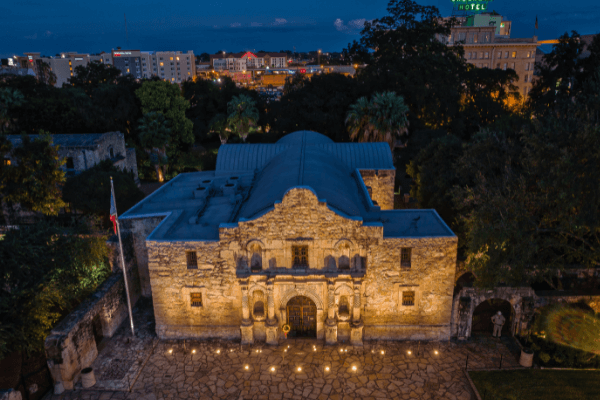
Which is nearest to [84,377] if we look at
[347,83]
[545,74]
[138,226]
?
[138,226]

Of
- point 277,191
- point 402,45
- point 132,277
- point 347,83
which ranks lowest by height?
point 132,277

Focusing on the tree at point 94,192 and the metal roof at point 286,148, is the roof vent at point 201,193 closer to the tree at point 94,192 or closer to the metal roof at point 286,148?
the metal roof at point 286,148

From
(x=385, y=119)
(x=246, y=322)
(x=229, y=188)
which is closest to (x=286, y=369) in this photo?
(x=246, y=322)

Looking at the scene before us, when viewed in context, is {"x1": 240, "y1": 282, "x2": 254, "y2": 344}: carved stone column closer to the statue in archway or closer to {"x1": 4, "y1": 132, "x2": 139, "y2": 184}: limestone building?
the statue in archway

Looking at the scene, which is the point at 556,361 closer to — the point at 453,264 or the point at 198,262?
the point at 453,264

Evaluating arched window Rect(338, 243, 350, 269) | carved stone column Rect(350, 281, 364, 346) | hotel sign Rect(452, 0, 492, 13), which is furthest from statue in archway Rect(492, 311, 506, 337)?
hotel sign Rect(452, 0, 492, 13)

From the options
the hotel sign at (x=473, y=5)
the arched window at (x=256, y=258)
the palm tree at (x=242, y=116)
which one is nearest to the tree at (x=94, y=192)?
the arched window at (x=256, y=258)
